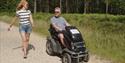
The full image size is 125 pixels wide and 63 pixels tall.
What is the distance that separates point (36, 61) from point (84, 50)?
1.60m

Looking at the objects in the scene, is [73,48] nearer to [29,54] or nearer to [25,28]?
[25,28]

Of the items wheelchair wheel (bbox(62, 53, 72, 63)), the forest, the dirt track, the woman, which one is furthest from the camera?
the forest

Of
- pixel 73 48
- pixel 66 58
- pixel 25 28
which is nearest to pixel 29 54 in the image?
pixel 25 28

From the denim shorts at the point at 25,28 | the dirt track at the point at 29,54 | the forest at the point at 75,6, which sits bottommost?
the forest at the point at 75,6

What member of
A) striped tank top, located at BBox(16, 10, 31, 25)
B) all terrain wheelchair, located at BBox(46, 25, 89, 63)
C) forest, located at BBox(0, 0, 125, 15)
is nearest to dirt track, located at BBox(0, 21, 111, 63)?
all terrain wheelchair, located at BBox(46, 25, 89, 63)

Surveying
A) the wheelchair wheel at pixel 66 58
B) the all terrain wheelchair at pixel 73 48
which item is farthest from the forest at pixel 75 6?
the wheelchair wheel at pixel 66 58

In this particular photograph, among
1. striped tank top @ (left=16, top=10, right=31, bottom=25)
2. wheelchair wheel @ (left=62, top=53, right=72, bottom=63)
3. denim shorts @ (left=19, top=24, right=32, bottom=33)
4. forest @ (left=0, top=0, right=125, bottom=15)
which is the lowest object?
forest @ (left=0, top=0, right=125, bottom=15)

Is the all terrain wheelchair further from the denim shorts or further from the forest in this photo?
the forest

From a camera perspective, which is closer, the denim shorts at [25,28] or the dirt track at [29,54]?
the dirt track at [29,54]

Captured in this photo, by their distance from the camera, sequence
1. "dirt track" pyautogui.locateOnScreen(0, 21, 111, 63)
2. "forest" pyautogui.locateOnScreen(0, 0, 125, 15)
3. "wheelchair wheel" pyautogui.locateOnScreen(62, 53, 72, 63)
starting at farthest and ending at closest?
"forest" pyautogui.locateOnScreen(0, 0, 125, 15)
"dirt track" pyautogui.locateOnScreen(0, 21, 111, 63)
"wheelchair wheel" pyautogui.locateOnScreen(62, 53, 72, 63)

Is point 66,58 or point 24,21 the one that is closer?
point 66,58

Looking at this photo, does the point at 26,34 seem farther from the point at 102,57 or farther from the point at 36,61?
the point at 102,57

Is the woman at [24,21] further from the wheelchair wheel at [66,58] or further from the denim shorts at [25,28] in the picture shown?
the wheelchair wheel at [66,58]

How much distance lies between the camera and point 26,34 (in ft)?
37.7
